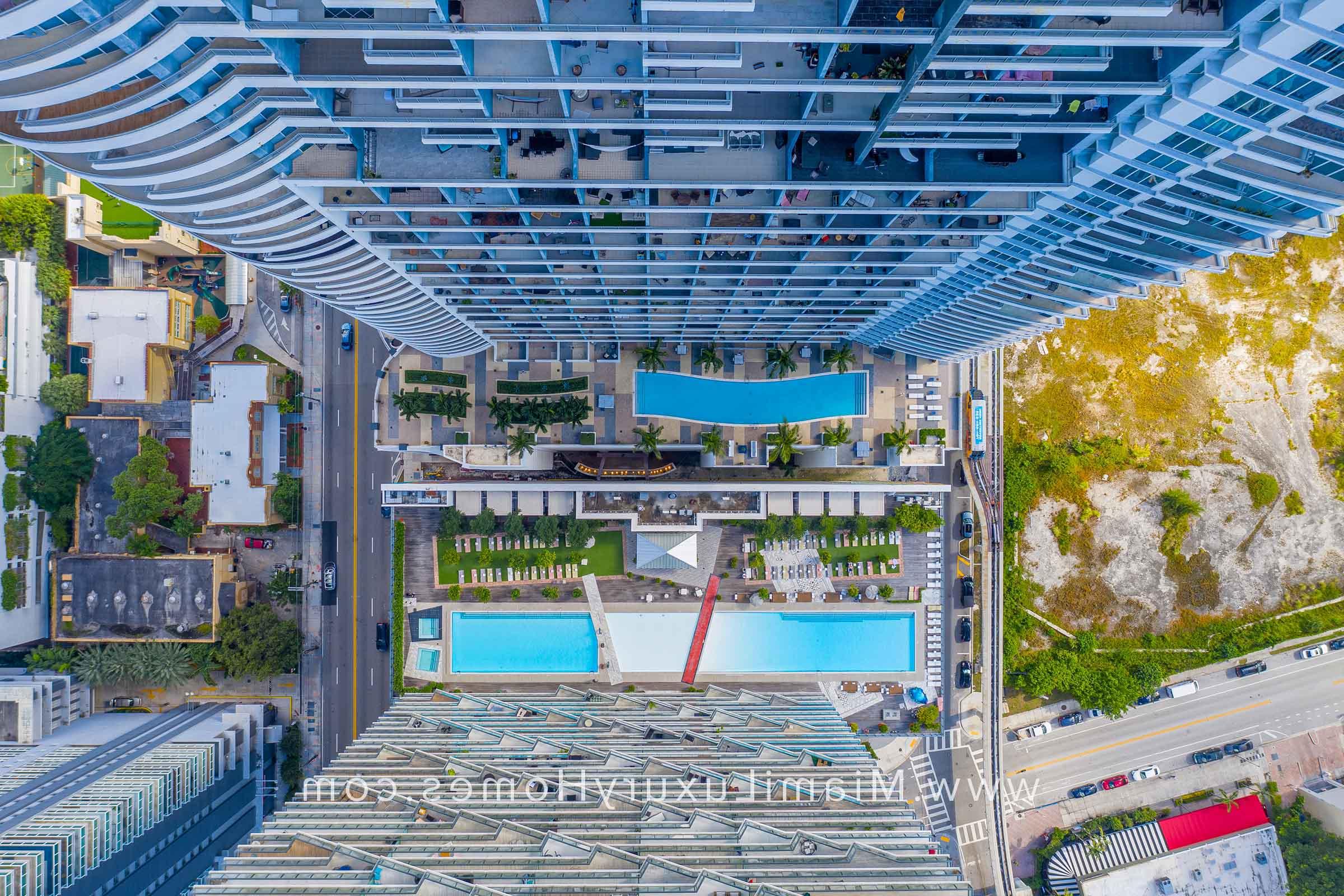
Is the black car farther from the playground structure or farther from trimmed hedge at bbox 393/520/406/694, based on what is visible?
the playground structure

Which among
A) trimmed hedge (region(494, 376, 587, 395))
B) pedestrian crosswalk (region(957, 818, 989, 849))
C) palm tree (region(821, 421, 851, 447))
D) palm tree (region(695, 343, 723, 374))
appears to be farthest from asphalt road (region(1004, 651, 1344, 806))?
trimmed hedge (region(494, 376, 587, 395))

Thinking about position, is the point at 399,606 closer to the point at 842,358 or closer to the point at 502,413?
the point at 502,413

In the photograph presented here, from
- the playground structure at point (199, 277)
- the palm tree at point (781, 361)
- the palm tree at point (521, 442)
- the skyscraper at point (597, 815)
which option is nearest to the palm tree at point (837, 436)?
the palm tree at point (781, 361)

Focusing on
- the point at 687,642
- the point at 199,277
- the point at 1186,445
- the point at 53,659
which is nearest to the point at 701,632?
the point at 687,642

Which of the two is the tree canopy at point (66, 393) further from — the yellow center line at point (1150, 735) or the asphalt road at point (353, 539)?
the yellow center line at point (1150, 735)

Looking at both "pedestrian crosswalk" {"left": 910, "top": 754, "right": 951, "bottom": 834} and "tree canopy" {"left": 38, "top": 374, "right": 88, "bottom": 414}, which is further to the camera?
"pedestrian crosswalk" {"left": 910, "top": 754, "right": 951, "bottom": 834}

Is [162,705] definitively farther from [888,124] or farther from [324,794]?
[888,124]
